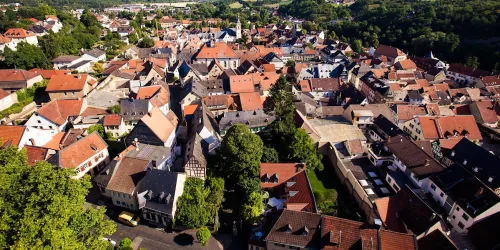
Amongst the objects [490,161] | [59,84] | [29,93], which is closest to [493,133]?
[490,161]

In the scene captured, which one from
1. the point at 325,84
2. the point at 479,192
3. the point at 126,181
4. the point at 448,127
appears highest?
the point at 479,192

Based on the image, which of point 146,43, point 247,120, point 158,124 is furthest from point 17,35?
point 247,120

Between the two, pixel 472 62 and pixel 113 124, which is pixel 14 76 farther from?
pixel 472 62

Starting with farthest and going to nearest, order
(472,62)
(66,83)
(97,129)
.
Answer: (472,62) → (66,83) → (97,129)

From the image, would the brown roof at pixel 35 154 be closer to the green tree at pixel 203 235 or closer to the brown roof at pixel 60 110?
the brown roof at pixel 60 110

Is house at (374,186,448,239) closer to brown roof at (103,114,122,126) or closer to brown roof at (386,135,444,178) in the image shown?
brown roof at (386,135,444,178)

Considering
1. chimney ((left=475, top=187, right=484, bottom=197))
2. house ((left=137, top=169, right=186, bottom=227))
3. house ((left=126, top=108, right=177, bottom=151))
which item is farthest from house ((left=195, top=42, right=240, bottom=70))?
chimney ((left=475, top=187, right=484, bottom=197))

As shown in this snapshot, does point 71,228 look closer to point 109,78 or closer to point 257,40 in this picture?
point 109,78

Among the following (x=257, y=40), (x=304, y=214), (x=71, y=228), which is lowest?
(x=257, y=40)
